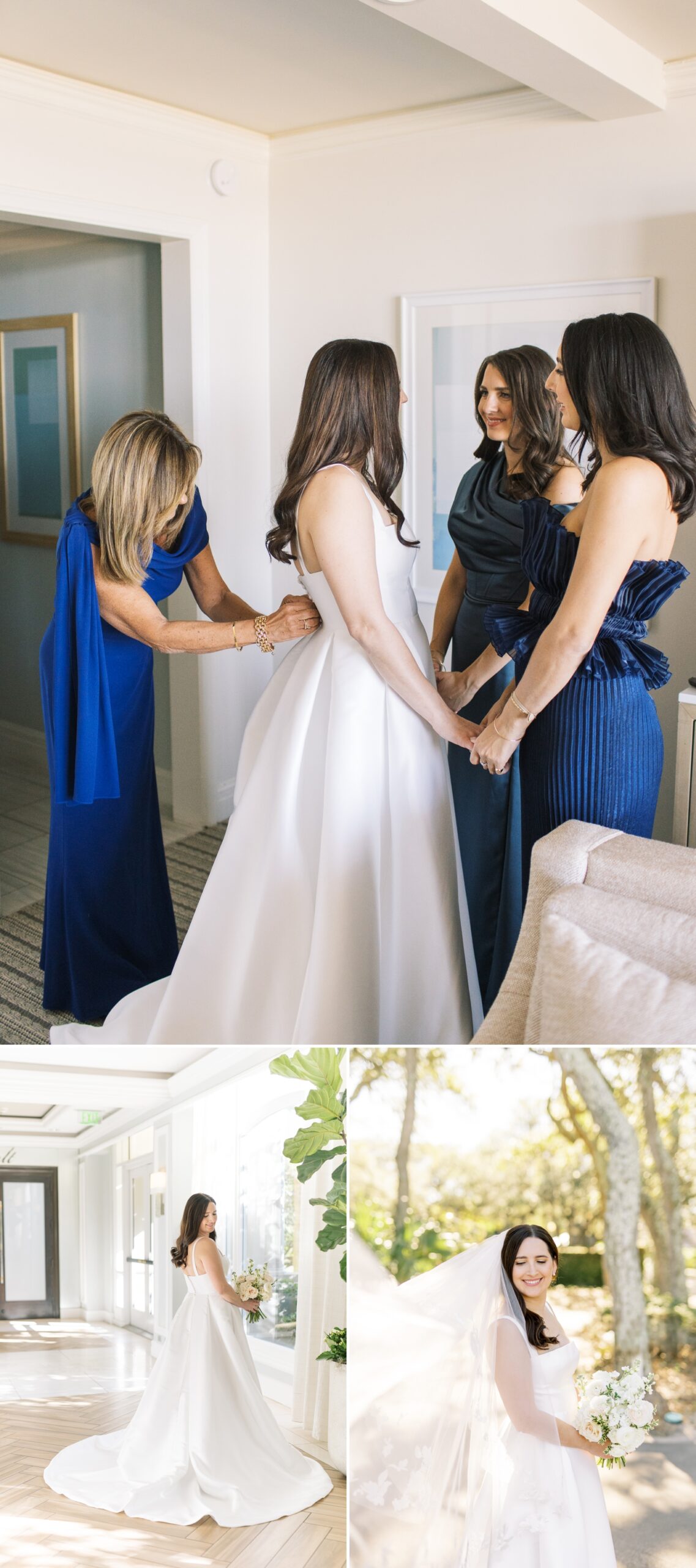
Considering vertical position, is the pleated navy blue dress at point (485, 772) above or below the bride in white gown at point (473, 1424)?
above

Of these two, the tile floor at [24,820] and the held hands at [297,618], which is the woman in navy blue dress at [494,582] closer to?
the held hands at [297,618]

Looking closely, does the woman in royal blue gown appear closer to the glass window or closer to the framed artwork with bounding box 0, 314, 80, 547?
the glass window

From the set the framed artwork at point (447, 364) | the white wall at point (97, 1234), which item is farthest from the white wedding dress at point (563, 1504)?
the framed artwork at point (447, 364)

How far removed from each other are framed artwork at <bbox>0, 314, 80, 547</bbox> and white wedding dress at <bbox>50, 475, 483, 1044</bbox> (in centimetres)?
323

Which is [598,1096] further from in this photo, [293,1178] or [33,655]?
[33,655]

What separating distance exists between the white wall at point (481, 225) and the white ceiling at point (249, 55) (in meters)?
0.21

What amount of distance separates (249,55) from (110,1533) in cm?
397

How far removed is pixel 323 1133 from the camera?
4.29 ft

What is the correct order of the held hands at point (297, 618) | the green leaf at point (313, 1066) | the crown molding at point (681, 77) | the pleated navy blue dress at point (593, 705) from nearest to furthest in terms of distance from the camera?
the green leaf at point (313, 1066) < the pleated navy blue dress at point (593, 705) < the held hands at point (297, 618) < the crown molding at point (681, 77)

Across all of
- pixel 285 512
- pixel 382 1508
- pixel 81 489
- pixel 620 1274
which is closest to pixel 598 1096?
pixel 620 1274

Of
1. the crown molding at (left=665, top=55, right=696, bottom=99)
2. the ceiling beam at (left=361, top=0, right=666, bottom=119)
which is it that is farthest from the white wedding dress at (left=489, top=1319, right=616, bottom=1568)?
the crown molding at (left=665, top=55, right=696, bottom=99)

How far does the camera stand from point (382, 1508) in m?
1.26

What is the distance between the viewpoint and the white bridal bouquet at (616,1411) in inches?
47.8

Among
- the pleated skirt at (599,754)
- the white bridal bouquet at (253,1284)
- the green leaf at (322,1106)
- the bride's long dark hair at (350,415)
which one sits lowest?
the white bridal bouquet at (253,1284)
